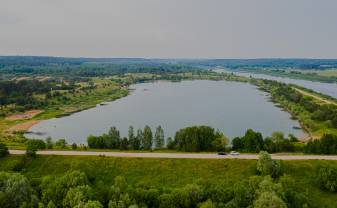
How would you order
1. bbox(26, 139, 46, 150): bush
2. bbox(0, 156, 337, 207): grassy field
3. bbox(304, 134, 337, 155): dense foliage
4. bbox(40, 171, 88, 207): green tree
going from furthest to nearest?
bbox(304, 134, 337, 155): dense foliage → bbox(26, 139, 46, 150): bush → bbox(0, 156, 337, 207): grassy field → bbox(40, 171, 88, 207): green tree

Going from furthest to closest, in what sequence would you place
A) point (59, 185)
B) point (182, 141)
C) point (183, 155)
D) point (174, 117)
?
point (174, 117) → point (182, 141) → point (183, 155) → point (59, 185)

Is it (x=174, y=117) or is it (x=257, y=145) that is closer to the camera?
(x=257, y=145)

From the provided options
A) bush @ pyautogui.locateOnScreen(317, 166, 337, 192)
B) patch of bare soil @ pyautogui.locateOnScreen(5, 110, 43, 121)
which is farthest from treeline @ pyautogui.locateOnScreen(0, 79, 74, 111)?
bush @ pyautogui.locateOnScreen(317, 166, 337, 192)

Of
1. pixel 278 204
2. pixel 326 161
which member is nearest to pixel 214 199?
pixel 278 204

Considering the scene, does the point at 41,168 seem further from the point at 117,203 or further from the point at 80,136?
the point at 80,136

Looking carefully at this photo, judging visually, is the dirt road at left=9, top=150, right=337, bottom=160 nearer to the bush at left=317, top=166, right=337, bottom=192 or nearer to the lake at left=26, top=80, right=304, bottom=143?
the bush at left=317, top=166, right=337, bottom=192

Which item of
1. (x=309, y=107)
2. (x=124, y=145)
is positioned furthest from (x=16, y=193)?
(x=309, y=107)

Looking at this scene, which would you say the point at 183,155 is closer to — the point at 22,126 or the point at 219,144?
the point at 219,144
